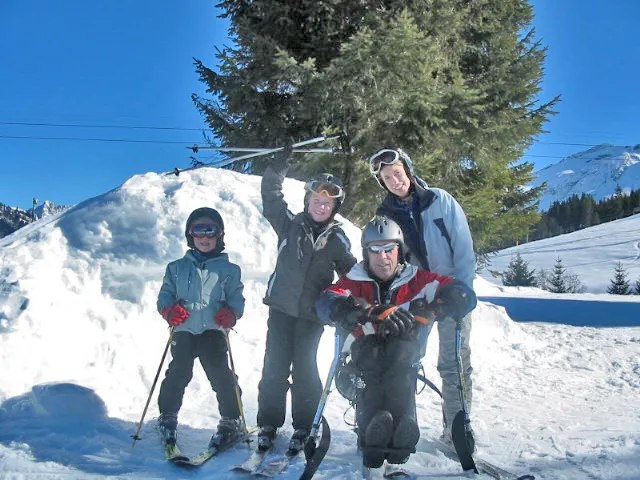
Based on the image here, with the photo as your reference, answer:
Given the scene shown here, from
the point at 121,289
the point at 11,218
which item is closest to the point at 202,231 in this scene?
the point at 121,289

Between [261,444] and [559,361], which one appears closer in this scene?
[261,444]

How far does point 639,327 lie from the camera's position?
10.9 metres

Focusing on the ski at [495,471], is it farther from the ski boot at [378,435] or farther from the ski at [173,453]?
the ski at [173,453]

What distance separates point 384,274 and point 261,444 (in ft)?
4.79

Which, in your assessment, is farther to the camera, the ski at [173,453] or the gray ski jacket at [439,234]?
the gray ski jacket at [439,234]

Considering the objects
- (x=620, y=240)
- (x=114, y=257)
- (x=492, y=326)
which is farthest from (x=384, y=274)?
(x=620, y=240)

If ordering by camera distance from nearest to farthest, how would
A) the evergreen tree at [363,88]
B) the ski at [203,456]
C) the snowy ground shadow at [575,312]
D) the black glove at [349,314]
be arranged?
1. the black glove at [349,314]
2. the ski at [203,456]
3. the evergreen tree at [363,88]
4. the snowy ground shadow at [575,312]

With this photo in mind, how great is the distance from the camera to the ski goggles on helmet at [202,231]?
403 cm

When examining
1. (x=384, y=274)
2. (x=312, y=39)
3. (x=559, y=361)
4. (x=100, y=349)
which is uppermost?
(x=312, y=39)

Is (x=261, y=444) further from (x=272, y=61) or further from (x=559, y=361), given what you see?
(x=272, y=61)

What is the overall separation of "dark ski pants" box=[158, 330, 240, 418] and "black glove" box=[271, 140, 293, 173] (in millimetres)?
1413

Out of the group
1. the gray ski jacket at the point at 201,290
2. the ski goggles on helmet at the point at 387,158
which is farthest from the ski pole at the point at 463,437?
the gray ski jacket at the point at 201,290

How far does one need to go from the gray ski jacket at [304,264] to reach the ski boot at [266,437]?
83cm

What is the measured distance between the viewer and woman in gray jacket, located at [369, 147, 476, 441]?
11.9ft
